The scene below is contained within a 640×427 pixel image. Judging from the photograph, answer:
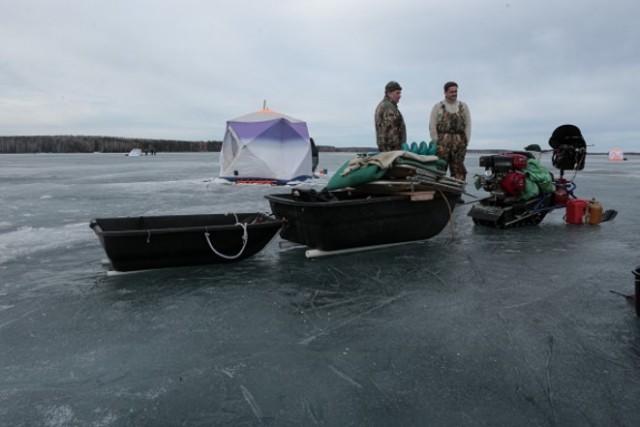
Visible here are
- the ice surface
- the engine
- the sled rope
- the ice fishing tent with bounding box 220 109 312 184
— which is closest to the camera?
the ice surface

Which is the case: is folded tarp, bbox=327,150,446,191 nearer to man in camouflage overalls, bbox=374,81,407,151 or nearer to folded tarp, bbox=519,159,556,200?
man in camouflage overalls, bbox=374,81,407,151

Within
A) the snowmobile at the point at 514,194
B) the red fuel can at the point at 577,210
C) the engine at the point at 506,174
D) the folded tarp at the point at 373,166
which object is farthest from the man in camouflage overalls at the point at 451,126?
the folded tarp at the point at 373,166

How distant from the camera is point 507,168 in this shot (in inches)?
236

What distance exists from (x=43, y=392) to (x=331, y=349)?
1357mm

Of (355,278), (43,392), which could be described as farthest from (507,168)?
(43,392)

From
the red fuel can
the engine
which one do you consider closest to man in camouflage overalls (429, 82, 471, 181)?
the engine

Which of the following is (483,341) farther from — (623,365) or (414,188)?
(414,188)

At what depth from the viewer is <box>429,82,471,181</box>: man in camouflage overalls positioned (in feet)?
23.2

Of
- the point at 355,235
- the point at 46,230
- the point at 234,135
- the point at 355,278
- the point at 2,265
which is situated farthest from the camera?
the point at 234,135

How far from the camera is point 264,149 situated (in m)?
13.9

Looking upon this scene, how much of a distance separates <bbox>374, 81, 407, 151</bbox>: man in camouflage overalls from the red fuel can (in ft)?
8.46

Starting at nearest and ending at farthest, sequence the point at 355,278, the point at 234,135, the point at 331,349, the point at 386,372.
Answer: the point at 386,372 → the point at 331,349 → the point at 355,278 → the point at 234,135

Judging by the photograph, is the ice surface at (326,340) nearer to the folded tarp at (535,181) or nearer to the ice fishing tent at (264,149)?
the folded tarp at (535,181)

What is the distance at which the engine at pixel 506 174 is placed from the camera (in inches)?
235
